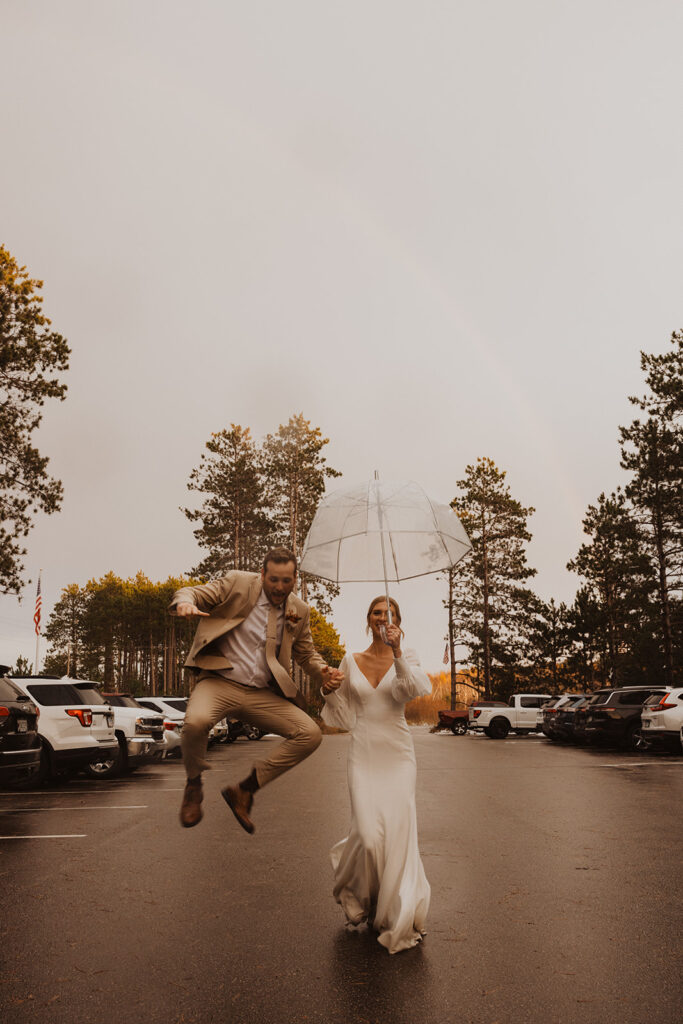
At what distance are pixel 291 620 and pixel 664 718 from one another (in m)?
18.2

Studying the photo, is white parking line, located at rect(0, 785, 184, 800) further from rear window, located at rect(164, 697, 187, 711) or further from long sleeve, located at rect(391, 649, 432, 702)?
long sleeve, located at rect(391, 649, 432, 702)

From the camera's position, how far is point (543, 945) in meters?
5.10

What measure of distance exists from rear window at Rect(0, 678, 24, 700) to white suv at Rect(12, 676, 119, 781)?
338cm

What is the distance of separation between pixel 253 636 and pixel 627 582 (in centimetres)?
3989

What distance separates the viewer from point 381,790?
5492 millimetres

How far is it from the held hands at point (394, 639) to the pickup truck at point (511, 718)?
114 feet

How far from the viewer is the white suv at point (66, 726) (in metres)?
14.5

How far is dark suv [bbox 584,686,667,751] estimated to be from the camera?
2566cm

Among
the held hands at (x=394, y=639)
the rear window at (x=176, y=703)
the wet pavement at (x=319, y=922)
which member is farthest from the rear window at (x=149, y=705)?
the held hands at (x=394, y=639)

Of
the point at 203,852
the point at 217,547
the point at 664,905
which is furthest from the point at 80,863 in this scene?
the point at 217,547

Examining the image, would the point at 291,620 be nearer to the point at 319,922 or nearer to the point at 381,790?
the point at 381,790

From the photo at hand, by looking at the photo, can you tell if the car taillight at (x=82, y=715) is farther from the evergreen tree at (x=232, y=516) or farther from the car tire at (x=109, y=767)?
the evergreen tree at (x=232, y=516)

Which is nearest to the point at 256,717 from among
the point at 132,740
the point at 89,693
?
the point at 89,693

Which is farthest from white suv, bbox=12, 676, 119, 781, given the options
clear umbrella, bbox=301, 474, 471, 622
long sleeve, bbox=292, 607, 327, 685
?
long sleeve, bbox=292, 607, 327, 685
